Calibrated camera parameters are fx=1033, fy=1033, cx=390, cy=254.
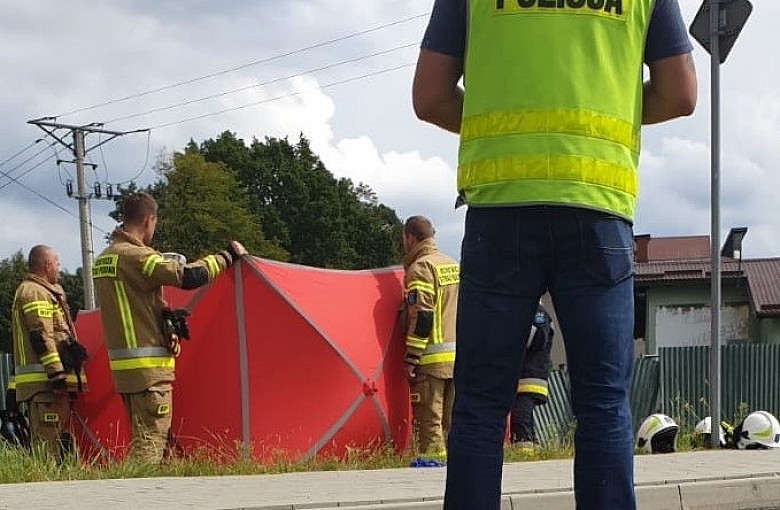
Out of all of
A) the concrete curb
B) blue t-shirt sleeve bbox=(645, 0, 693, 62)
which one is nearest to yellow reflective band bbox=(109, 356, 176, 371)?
the concrete curb

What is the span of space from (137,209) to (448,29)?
5272mm

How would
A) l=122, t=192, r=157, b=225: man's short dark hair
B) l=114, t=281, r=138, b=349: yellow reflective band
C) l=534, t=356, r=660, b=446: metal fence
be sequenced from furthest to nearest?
l=534, t=356, r=660, b=446: metal fence < l=122, t=192, r=157, b=225: man's short dark hair < l=114, t=281, r=138, b=349: yellow reflective band

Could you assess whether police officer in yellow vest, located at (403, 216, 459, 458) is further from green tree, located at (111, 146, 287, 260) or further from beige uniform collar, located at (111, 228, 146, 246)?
green tree, located at (111, 146, 287, 260)

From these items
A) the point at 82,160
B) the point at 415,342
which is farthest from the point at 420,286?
the point at 82,160

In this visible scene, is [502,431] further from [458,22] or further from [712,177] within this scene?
[712,177]

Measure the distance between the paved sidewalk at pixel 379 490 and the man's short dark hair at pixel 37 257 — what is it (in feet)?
8.81

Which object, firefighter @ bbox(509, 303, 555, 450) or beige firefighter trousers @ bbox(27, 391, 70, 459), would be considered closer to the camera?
beige firefighter trousers @ bbox(27, 391, 70, 459)

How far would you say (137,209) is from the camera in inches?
312

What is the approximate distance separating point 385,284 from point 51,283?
2795 millimetres

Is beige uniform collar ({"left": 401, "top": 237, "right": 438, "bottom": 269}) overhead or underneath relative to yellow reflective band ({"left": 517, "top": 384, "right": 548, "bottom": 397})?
overhead

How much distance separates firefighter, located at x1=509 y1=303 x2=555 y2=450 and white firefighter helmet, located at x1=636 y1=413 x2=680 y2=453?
97 centimetres

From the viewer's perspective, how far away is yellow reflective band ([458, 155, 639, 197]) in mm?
2891

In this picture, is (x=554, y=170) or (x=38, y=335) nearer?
(x=554, y=170)

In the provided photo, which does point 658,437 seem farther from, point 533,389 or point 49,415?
point 49,415
